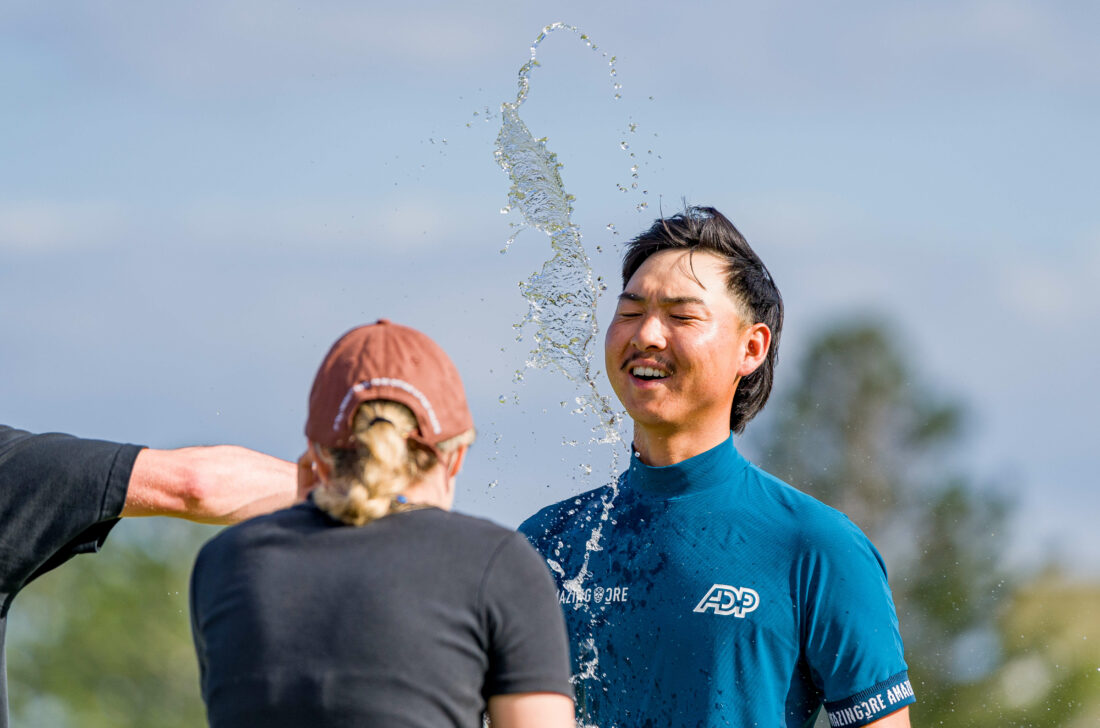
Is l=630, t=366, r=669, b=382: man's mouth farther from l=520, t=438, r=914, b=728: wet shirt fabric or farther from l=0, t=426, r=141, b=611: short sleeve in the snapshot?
l=0, t=426, r=141, b=611: short sleeve

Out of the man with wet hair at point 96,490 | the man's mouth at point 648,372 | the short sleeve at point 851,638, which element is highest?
the man's mouth at point 648,372

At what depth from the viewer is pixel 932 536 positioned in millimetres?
34375

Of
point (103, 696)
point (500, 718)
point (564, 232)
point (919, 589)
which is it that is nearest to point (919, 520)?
point (919, 589)

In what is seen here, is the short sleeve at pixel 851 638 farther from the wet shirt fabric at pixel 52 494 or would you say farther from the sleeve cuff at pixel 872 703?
the wet shirt fabric at pixel 52 494

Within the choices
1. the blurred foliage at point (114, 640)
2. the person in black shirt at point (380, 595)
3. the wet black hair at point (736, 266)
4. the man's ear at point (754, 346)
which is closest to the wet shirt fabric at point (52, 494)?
the person in black shirt at point (380, 595)

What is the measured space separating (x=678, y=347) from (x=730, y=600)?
0.81 meters

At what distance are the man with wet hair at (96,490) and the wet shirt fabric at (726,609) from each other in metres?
1.14

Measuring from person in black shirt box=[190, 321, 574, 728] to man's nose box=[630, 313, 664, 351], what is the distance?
1739mm

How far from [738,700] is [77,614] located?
3078 cm

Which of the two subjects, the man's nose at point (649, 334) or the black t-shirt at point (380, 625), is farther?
the man's nose at point (649, 334)

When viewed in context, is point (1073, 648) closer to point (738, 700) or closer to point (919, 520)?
point (919, 520)

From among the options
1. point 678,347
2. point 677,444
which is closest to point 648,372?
→ point 678,347

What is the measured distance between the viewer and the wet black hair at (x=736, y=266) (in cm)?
444

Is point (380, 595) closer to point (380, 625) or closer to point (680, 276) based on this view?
point (380, 625)
